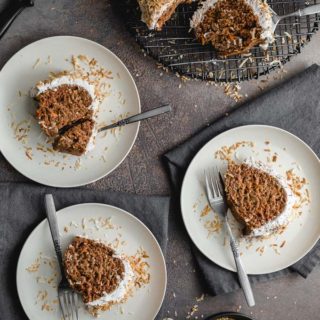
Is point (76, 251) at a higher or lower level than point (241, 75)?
lower

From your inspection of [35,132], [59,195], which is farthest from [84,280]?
[35,132]

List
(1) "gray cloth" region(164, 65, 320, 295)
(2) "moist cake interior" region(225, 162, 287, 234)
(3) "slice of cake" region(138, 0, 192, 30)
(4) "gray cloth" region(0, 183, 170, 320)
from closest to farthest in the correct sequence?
1. (3) "slice of cake" region(138, 0, 192, 30)
2. (4) "gray cloth" region(0, 183, 170, 320)
3. (2) "moist cake interior" region(225, 162, 287, 234)
4. (1) "gray cloth" region(164, 65, 320, 295)

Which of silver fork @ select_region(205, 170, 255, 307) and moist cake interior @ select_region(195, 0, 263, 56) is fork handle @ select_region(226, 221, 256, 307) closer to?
silver fork @ select_region(205, 170, 255, 307)

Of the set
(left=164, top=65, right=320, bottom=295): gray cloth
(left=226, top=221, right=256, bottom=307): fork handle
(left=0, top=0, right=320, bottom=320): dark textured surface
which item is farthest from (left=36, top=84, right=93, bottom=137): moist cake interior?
(left=226, top=221, right=256, bottom=307): fork handle

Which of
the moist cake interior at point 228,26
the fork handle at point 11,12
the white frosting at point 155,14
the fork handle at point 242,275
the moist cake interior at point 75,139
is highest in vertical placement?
the fork handle at point 11,12

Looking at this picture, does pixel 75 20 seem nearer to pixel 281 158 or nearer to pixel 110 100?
pixel 110 100

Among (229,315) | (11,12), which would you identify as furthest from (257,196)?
(11,12)

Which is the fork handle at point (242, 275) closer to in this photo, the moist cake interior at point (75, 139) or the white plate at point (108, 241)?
the white plate at point (108, 241)

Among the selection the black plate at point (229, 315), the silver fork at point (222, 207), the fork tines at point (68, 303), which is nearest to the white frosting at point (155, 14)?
the silver fork at point (222, 207)
